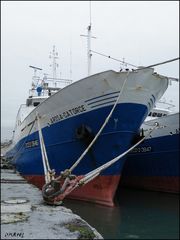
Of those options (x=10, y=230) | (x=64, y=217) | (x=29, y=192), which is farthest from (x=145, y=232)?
(x=10, y=230)

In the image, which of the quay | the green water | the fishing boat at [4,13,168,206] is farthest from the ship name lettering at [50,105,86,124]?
the quay

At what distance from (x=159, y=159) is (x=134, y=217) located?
203 inches

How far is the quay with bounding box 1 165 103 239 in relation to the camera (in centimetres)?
520

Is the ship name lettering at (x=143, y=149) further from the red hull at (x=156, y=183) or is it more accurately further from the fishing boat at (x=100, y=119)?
the fishing boat at (x=100, y=119)

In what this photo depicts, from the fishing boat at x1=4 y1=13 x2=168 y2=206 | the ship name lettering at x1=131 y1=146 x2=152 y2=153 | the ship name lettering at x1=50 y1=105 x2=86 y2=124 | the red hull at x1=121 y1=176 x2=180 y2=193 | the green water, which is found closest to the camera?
the green water

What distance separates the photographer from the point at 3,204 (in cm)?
745

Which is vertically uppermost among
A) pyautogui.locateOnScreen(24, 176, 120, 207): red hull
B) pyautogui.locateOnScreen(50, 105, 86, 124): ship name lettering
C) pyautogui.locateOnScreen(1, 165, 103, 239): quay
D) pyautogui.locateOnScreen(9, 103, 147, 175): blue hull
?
pyautogui.locateOnScreen(50, 105, 86, 124): ship name lettering

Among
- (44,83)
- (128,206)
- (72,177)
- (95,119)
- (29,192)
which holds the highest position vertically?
(44,83)

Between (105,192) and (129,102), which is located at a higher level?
(129,102)

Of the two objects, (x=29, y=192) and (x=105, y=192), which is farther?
(x=105, y=192)

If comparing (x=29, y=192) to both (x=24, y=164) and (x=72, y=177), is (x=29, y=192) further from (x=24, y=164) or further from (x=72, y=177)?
(x=24, y=164)

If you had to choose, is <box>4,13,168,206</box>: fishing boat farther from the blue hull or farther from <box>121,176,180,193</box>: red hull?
<box>121,176,180,193</box>: red hull

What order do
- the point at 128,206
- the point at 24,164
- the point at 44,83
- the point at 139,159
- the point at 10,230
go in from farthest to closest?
1. the point at 44,83
2. the point at 139,159
3. the point at 24,164
4. the point at 128,206
5. the point at 10,230

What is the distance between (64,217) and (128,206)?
662cm
